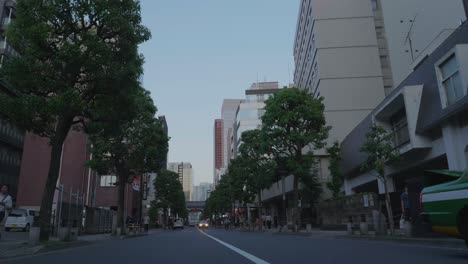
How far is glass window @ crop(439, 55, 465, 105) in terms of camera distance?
1733 centimetres

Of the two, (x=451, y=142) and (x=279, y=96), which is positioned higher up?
(x=279, y=96)

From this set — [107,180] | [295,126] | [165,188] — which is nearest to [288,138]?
[295,126]

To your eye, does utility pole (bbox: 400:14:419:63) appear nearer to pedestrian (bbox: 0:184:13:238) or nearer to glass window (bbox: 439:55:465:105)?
glass window (bbox: 439:55:465:105)

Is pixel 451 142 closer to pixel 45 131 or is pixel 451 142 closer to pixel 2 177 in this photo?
pixel 45 131

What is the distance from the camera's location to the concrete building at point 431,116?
17.1m

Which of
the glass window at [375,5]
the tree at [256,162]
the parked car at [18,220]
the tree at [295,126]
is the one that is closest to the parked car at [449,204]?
the tree at [295,126]

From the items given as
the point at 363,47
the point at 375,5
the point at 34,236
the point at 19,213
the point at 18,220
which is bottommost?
the point at 34,236

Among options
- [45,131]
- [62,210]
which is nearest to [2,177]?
[62,210]

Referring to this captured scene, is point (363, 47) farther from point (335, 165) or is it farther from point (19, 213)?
point (19, 213)

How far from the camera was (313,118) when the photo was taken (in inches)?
1235

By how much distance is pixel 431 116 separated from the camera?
1950 cm

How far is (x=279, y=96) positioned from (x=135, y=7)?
58.5 feet

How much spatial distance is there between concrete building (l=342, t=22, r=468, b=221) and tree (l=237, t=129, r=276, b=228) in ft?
31.8

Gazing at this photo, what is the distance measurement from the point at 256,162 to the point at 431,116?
23592 mm
